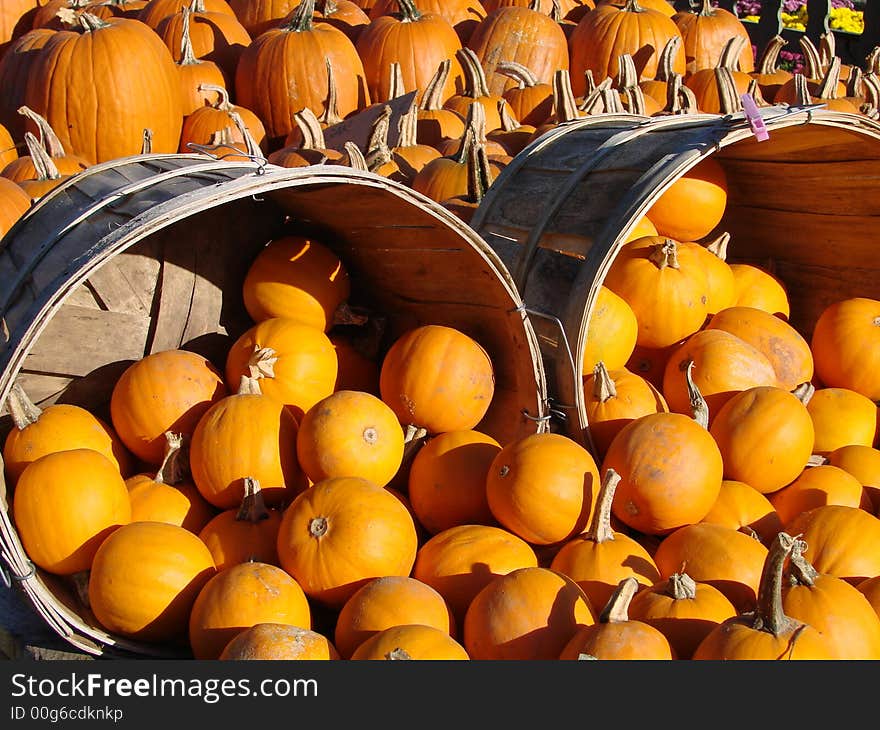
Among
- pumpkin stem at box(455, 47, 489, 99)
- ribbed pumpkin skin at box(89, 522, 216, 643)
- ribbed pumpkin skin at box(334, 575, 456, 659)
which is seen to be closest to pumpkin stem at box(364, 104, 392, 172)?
pumpkin stem at box(455, 47, 489, 99)

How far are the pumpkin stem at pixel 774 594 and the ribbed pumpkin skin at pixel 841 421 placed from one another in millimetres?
1176

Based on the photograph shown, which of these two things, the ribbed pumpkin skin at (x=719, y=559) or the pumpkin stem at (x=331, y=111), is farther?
the pumpkin stem at (x=331, y=111)

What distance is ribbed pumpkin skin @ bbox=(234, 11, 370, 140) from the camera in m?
5.22

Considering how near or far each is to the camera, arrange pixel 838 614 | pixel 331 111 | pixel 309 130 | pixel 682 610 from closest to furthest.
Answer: pixel 838 614 → pixel 682 610 → pixel 309 130 → pixel 331 111

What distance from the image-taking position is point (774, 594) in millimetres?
1575

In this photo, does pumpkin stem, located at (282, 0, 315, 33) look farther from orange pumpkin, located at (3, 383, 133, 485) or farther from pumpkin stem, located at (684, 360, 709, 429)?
pumpkin stem, located at (684, 360, 709, 429)

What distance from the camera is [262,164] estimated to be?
2.08 m

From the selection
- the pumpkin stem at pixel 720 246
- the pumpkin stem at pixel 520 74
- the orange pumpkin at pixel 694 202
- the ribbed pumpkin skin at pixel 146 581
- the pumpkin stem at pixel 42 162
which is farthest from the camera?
the pumpkin stem at pixel 520 74

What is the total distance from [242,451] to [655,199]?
3.77 feet

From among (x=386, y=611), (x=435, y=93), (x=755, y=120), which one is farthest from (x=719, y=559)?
(x=435, y=93)

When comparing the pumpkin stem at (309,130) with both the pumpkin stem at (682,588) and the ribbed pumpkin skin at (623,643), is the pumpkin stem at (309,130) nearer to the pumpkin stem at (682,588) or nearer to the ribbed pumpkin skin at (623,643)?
the pumpkin stem at (682,588)

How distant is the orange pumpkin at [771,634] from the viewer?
5.11 ft

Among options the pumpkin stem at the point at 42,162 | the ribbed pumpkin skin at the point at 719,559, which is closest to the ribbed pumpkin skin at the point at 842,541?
the ribbed pumpkin skin at the point at 719,559

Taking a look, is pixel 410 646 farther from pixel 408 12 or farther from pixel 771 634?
pixel 408 12
